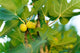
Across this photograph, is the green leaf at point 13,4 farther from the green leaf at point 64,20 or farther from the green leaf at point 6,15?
the green leaf at point 64,20

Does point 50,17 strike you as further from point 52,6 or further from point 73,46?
point 73,46

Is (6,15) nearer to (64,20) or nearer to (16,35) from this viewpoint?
(16,35)

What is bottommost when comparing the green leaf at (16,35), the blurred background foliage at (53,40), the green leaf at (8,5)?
the blurred background foliage at (53,40)

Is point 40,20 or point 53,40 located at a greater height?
Result: point 40,20

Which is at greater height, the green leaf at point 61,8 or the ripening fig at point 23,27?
the green leaf at point 61,8

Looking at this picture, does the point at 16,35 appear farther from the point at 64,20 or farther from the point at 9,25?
the point at 64,20

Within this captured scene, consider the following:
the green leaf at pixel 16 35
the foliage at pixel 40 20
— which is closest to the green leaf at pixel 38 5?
the foliage at pixel 40 20

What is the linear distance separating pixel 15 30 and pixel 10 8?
0.33 ft

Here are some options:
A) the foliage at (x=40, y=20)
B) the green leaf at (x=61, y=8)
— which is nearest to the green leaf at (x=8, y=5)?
the foliage at (x=40, y=20)

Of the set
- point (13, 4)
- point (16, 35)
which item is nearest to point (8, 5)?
point (13, 4)

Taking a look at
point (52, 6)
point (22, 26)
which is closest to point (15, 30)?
point (22, 26)

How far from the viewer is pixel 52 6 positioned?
0.51 metres

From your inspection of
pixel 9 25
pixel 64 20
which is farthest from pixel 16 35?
pixel 64 20

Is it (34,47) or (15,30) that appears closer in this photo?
(34,47)
